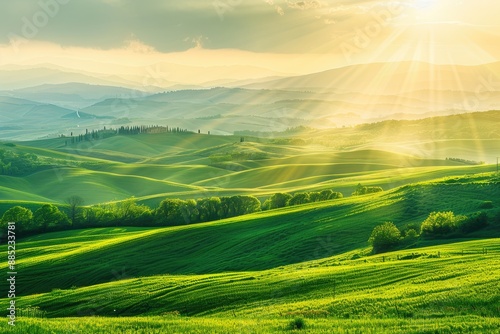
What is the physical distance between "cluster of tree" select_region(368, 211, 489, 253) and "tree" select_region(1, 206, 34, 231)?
7819cm

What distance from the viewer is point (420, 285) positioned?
33500 millimetres

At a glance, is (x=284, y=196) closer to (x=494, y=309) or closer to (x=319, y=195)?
(x=319, y=195)

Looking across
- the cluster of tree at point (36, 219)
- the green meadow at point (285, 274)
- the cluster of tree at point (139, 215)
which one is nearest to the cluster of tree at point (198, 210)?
the cluster of tree at point (139, 215)

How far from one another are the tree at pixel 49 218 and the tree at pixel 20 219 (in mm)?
1469

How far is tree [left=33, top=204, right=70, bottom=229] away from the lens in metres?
111

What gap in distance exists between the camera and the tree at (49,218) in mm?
111125

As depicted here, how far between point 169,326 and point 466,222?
141ft

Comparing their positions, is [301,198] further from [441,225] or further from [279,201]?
[441,225]

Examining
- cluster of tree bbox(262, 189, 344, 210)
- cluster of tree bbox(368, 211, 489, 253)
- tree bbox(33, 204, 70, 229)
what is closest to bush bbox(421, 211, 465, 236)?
cluster of tree bbox(368, 211, 489, 253)

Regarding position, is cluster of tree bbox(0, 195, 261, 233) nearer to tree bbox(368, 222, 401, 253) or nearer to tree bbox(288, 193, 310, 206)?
tree bbox(288, 193, 310, 206)

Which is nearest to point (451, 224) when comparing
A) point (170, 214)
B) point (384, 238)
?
point (384, 238)

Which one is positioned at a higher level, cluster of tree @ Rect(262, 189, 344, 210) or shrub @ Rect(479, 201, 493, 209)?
shrub @ Rect(479, 201, 493, 209)

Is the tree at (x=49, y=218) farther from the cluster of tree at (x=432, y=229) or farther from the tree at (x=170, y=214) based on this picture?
the cluster of tree at (x=432, y=229)

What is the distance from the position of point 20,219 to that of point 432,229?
84577 mm
